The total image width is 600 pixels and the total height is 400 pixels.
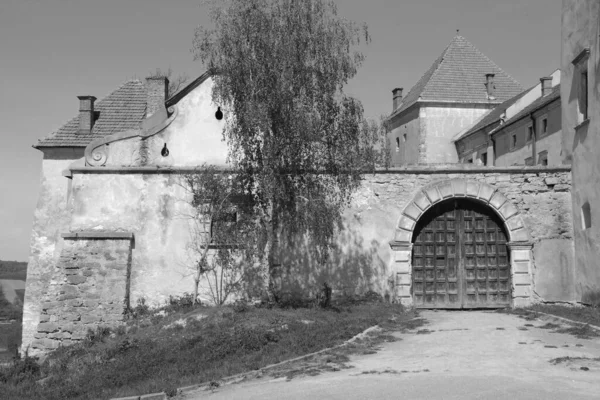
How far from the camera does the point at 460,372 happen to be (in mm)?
9133

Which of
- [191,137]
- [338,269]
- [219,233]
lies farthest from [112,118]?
[338,269]

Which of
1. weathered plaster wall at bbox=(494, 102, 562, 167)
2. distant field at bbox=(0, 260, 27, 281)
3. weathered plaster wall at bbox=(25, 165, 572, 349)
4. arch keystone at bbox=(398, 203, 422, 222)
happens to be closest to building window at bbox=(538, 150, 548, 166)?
weathered plaster wall at bbox=(494, 102, 562, 167)

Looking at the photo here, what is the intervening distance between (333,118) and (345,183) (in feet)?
5.35

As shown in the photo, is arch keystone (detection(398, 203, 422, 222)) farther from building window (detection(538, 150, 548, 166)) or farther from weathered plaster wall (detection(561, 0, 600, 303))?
building window (detection(538, 150, 548, 166))

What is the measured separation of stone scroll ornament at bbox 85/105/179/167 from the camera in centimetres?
1667

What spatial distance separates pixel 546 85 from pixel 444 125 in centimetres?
1022

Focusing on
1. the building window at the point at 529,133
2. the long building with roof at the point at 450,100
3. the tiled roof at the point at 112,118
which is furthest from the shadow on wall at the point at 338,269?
the long building with roof at the point at 450,100

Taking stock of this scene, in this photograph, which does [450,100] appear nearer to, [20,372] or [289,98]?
[289,98]

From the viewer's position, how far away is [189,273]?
52.7 feet

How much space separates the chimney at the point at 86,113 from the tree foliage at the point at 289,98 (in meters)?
13.1

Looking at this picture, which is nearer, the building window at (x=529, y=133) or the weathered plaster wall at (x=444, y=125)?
the building window at (x=529, y=133)

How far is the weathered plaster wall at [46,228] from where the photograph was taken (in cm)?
2358

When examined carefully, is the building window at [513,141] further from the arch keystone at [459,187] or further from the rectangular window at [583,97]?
the arch keystone at [459,187]

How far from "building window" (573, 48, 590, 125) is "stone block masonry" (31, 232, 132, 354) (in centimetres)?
1211
